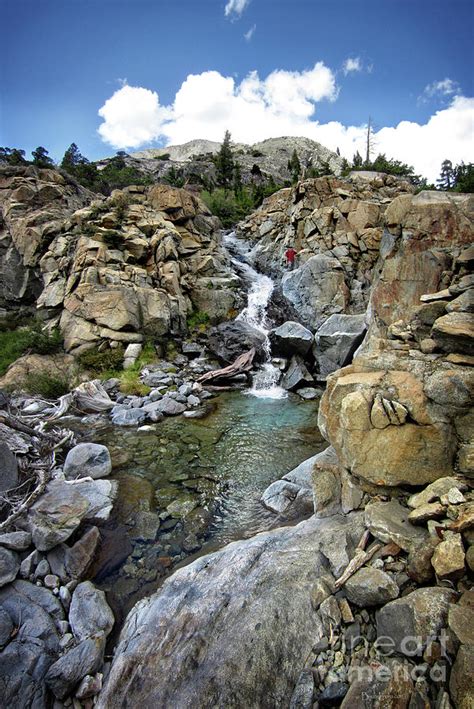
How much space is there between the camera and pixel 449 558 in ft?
8.82

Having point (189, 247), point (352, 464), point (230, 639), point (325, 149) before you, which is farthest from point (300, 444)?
point (325, 149)

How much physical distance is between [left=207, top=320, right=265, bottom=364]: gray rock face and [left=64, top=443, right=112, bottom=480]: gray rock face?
9.76 metres

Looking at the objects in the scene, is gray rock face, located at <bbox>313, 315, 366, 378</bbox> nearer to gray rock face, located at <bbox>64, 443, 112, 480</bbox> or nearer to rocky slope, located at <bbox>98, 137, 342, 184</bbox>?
gray rock face, located at <bbox>64, 443, 112, 480</bbox>

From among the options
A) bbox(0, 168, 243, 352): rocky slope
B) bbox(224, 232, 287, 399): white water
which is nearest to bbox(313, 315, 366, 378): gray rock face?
bbox(224, 232, 287, 399): white water

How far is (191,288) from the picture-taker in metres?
22.3

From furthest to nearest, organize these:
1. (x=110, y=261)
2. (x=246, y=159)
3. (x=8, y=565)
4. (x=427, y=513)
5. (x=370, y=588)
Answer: (x=246, y=159) < (x=110, y=261) < (x=8, y=565) < (x=427, y=513) < (x=370, y=588)

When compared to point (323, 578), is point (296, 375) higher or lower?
lower

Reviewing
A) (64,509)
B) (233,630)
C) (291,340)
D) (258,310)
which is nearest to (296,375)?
(291,340)

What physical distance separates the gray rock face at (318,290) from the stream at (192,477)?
7674 millimetres

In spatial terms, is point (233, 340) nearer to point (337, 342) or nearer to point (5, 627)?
point (337, 342)

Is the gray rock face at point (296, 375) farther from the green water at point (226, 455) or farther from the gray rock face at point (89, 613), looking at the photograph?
the gray rock face at point (89, 613)

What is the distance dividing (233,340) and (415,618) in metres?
15.9

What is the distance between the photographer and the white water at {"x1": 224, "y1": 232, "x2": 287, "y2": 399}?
610 inches

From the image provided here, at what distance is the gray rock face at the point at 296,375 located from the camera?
15127mm
